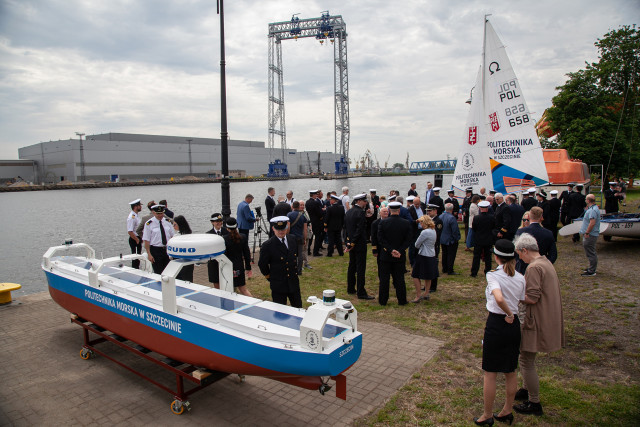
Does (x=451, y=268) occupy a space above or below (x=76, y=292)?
below

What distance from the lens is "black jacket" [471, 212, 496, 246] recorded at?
8.43 m

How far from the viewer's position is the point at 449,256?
30.8 feet

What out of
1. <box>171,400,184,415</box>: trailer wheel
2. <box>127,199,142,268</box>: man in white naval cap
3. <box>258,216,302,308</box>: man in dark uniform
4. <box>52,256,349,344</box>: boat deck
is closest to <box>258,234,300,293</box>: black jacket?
<box>258,216,302,308</box>: man in dark uniform

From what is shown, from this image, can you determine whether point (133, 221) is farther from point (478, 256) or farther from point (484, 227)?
point (478, 256)

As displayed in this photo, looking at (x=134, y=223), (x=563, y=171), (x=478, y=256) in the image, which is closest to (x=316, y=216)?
(x=478, y=256)

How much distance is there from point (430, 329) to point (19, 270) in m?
15.3

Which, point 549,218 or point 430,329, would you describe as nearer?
point 430,329

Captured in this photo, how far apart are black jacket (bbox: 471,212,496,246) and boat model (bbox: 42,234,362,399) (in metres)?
5.58

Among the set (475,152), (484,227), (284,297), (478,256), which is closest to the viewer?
(284,297)

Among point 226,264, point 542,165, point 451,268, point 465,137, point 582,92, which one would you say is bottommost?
point 451,268

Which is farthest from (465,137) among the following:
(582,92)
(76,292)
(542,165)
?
(582,92)

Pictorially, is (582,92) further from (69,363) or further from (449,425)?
(69,363)

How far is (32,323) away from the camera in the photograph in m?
6.72

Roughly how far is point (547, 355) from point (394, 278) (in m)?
2.79
